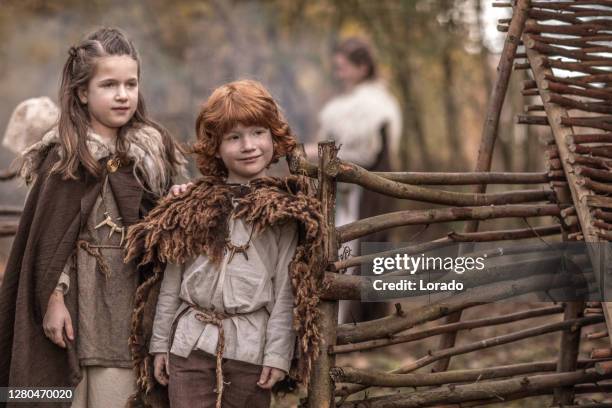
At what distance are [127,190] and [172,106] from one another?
28.6 ft

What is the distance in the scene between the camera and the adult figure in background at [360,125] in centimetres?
654

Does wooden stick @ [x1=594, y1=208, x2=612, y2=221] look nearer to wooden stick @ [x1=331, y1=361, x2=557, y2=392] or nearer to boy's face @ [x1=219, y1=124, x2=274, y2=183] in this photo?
wooden stick @ [x1=331, y1=361, x2=557, y2=392]

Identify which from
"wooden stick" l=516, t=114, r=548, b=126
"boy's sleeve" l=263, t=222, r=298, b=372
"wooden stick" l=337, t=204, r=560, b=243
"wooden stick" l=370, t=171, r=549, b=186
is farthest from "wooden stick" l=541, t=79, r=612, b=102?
"boy's sleeve" l=263, t=222, r=298, b=372

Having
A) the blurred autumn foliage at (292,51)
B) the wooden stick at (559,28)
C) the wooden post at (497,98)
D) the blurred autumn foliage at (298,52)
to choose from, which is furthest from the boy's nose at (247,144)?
the blurred autumn foliage at (292,51)

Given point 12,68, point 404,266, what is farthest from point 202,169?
point 12,68

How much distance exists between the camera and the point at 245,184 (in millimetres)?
3014

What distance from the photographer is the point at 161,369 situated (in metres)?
2.94

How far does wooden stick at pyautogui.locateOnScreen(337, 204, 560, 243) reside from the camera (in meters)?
3.03

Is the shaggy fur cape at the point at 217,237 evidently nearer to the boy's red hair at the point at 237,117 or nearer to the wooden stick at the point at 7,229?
the boy's red hair at the point at 237,117

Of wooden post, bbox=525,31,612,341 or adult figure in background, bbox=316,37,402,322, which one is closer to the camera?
wooden post, bbox=525,31,612,341

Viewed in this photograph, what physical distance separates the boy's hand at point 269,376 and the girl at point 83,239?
0.53 meters

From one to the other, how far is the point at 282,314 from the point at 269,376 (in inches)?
7.5

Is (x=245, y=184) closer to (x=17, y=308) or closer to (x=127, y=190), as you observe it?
(x=127, y=190)

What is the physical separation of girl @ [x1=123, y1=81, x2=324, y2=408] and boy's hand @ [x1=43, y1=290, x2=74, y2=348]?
264 millimetres
